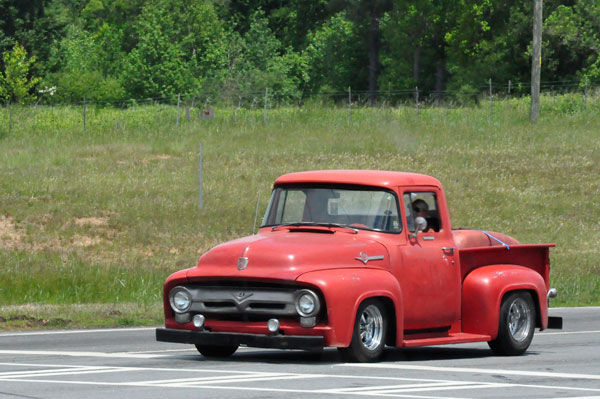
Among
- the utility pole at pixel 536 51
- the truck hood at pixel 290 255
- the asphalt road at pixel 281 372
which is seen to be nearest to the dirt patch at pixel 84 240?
the asphalt road at pixel 281 372

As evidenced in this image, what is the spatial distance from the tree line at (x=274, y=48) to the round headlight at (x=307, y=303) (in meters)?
62.9

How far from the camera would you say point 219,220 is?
3866 centimetres

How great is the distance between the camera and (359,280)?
1204cm

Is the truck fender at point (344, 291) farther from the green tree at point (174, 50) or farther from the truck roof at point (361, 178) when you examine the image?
the green tree at point (174, 50)

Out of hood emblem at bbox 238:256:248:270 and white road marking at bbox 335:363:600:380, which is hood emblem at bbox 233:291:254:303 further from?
white road marking at bbox 335:363:600:380

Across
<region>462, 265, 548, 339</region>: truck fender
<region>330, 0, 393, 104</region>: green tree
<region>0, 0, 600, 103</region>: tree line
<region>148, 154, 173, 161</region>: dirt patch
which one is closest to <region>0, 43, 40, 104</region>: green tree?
<region>0, 0, 600, 103</region>: tree line

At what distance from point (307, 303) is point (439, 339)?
2.01 meters

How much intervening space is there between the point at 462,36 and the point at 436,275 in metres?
71.1

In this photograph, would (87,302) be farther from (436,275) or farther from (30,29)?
(30,29)

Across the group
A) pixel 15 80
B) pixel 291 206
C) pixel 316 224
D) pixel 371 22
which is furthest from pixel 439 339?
pixel 371 22

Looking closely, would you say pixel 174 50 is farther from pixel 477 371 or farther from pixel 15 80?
pixel 477 371

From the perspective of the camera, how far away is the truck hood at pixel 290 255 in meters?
11.9

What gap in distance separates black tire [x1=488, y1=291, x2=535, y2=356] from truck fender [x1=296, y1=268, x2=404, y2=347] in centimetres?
201

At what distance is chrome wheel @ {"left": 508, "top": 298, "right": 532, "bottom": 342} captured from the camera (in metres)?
14.0
